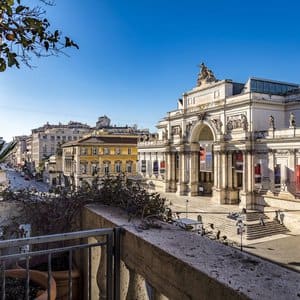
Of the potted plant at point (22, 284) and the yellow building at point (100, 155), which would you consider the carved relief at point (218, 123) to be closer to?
the yellow building at point (100, 155)

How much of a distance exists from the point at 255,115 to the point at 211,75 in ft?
25.6

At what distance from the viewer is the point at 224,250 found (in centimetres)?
249

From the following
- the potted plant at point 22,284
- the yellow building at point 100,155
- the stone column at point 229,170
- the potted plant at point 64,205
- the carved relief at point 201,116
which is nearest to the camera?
the potted plant at point 22,284

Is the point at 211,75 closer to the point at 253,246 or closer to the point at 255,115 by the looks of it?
the point at 255,115

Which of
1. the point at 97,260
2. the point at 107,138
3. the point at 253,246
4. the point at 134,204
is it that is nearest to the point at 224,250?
the point at 134,204

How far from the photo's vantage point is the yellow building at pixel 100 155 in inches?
1852

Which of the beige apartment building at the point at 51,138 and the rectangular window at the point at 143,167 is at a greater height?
the beige apartment building at the point at 51,138

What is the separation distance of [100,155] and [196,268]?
46743mm

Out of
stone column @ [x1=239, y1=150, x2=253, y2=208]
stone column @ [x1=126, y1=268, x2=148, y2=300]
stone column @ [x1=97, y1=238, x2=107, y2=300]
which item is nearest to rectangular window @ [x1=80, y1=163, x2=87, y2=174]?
stone column @ [x1=239, y1=150, x2=253, y2=208]

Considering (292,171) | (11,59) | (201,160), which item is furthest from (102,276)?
(201,160)

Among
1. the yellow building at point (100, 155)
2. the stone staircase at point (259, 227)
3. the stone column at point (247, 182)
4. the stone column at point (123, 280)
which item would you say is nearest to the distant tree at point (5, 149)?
the stone column at point (123, 280)

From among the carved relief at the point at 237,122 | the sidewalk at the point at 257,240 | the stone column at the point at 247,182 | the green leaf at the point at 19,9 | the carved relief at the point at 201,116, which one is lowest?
the sidewalk at the point at 257,240

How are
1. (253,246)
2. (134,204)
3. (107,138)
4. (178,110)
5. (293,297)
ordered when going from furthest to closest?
(107,138) → (178,110) → (253,246) → (134,204) → (293,297)

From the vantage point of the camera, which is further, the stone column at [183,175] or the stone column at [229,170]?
the stone column at [183,175]
